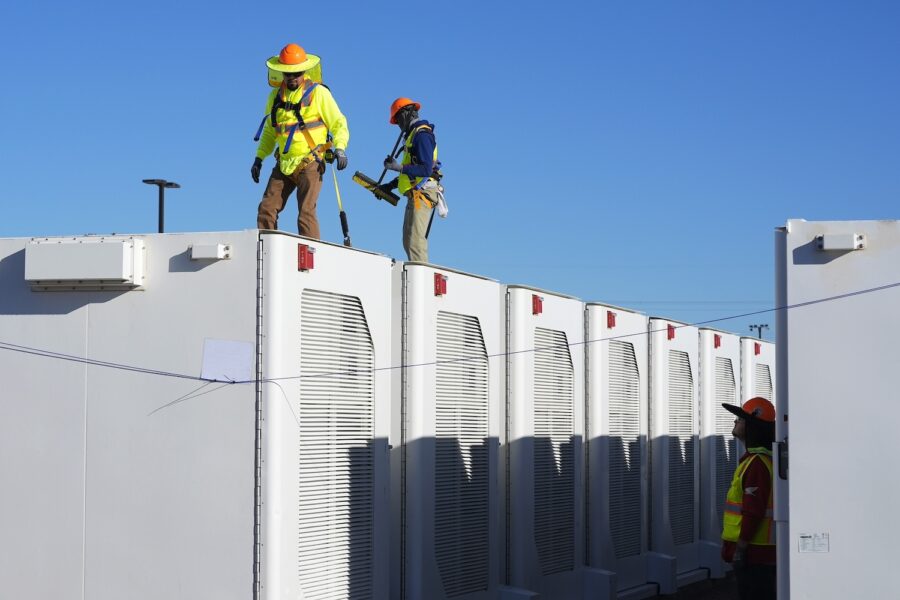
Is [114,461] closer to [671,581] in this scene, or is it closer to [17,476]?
[17,476]

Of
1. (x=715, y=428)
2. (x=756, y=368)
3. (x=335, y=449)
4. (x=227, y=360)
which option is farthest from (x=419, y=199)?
(x=756, y=368)

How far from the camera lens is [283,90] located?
9.67 m

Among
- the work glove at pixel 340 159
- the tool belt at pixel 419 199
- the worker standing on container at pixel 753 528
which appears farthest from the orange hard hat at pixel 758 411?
the tool belt at pixel 419 199

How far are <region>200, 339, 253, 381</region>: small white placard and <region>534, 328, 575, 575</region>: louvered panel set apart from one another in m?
4.05

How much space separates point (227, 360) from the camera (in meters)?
7.82

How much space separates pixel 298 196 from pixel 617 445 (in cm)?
506

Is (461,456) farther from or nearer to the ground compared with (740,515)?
farther from the ground

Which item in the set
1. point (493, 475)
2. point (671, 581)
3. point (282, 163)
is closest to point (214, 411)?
point (282, 163)

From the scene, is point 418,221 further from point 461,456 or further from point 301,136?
point 461,456

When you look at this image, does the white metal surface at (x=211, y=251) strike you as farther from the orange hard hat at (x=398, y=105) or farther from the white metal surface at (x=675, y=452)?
the white metal surface at (x=675, y=452)

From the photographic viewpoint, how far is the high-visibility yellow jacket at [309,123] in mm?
9594

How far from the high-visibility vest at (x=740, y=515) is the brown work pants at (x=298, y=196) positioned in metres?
3.38

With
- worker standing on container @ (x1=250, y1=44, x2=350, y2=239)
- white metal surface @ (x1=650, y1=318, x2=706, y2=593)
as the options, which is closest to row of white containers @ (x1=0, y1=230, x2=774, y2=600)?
worker standing on container @ (x1=250, y1=44, x2=350, y2=239)

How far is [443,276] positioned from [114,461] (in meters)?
2.86
